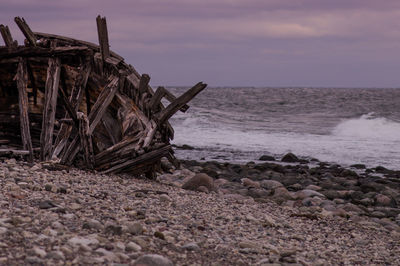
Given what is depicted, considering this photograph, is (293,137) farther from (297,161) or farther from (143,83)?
(143,83)

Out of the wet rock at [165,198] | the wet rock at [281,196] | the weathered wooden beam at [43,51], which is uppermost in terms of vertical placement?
the weathered wooden beam at [43,51]

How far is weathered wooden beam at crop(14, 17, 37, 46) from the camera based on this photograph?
970 centimetres

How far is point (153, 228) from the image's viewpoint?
17.6 feet

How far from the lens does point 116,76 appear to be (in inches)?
377

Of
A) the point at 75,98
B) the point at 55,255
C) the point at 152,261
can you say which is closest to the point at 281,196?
the point at 75,98

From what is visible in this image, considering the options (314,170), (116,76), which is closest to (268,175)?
(314,170)

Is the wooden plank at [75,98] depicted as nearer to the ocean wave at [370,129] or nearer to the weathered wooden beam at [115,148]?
the weathered wooden beam at [115,148]

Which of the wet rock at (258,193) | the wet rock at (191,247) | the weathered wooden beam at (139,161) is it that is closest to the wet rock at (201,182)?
the weathered wooden beam at (139,161)

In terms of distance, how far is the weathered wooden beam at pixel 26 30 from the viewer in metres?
9.70

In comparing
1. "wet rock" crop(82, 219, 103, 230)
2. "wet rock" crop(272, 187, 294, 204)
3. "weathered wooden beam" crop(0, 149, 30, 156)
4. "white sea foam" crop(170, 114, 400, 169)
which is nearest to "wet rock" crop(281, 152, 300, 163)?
"white sea foam" crop(170, 114, 400, 169)

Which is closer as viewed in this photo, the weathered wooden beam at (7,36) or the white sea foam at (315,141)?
the weathered wooden beam at (7,36)

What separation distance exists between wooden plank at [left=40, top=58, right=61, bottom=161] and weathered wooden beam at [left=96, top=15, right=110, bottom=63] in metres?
0.88

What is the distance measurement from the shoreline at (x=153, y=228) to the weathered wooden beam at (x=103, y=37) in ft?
8.08

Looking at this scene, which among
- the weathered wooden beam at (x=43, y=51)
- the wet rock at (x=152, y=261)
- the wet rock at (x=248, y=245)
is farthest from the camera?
the weathered wooden beam at (x=43, y=51)
